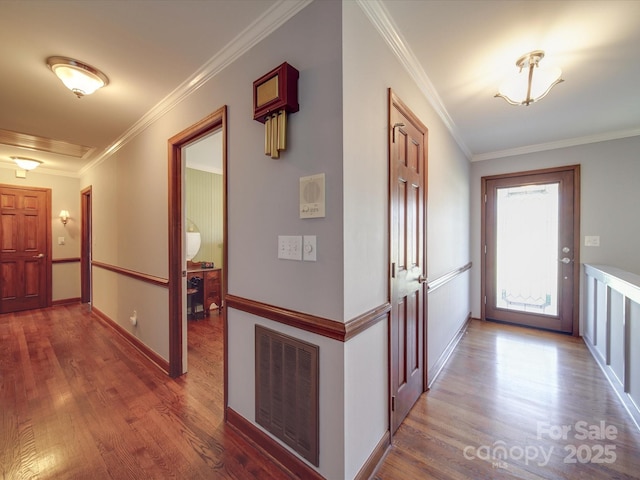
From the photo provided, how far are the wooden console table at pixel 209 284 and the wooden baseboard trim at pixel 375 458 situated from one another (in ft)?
10.8

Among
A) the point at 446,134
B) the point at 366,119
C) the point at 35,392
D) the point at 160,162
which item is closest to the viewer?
A: the point at 366,119

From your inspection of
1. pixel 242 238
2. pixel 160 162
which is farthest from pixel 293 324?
pixel 160 162

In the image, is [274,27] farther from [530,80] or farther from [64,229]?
[64,229]

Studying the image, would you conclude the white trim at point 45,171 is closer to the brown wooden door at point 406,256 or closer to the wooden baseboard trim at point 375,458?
the brown wooden door at point 406,256

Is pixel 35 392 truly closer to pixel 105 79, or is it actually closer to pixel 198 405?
pixel 198 405

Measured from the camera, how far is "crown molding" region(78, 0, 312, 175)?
141cm

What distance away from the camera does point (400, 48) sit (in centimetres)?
169

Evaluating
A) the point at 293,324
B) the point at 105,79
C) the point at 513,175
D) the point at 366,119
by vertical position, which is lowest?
the point at 293,324

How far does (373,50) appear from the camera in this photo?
146cm

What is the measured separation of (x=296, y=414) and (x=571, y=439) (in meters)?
1.79

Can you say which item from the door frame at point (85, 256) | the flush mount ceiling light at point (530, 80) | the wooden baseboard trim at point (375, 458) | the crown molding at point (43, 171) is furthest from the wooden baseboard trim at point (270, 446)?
the crown molding at point (43, 171)

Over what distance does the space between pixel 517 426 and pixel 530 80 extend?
94.7 inches

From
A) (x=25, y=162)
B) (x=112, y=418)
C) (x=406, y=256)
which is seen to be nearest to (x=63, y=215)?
(x=25, y=162)

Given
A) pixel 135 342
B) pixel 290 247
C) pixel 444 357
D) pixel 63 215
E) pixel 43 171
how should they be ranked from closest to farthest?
pixel 290 247, pixel 444 357, pixel 135 342, pixel 43 171, pixel 63 215
